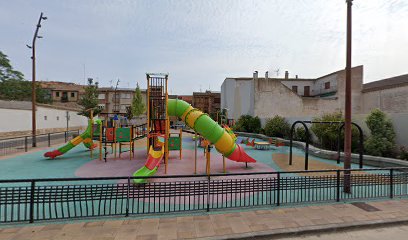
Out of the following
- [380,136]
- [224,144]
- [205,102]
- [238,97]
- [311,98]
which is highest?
[205,102]

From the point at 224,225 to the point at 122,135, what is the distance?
9.98 meters

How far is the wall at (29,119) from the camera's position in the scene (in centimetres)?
2438

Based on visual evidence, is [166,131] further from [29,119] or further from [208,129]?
[29,119]

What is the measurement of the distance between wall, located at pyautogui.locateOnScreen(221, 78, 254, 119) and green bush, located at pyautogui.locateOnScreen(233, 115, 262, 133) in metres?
1.85

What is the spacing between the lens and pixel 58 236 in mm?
4195

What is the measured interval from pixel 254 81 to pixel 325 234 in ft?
94.5

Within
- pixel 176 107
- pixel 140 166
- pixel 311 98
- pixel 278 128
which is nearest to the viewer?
pixel 176 107

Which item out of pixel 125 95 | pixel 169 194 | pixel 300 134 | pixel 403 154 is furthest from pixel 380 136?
pixel 125 95

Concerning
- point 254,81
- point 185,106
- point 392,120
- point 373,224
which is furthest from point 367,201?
point 254,81

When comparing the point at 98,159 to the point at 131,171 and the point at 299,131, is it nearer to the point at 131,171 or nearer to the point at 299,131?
the point at 131,171

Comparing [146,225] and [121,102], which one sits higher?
[121,102]

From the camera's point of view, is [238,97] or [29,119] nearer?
[29,119]

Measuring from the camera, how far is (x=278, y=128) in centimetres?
2269

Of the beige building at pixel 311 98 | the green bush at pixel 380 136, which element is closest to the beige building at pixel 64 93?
the beige building at pixel 311 98
